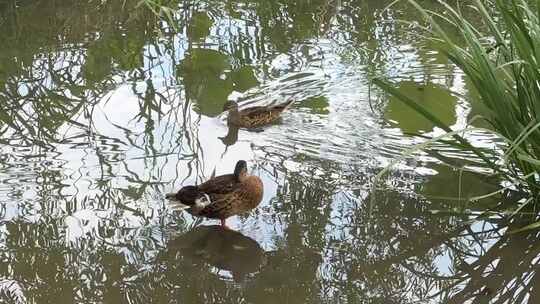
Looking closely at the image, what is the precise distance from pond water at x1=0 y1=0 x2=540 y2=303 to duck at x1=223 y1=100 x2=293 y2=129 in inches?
2.8

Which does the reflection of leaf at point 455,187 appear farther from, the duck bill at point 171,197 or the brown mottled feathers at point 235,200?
the duck bill at point 171,197

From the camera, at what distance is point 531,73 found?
4.30 metres

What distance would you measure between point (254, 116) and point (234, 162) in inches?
23.8

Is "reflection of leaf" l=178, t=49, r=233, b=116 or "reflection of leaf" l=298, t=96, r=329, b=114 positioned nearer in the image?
"reflection of leaf" l=298, t=96, r=329, b=114

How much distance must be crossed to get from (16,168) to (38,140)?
442 mm

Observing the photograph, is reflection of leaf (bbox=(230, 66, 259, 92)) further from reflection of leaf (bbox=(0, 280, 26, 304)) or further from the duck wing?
reflection of leaf (bbox=(0, 280, 26, 304))

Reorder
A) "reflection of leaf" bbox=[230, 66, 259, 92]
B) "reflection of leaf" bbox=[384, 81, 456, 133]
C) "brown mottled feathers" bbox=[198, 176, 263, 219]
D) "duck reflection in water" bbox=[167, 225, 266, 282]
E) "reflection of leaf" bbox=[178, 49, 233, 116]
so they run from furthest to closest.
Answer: "reflection of leaf" bbox=[230, 66, 259, 92] < "reflection of leaf" bbox=[178, 49, 233, 116] < "reflection of leaf" bbox=[384, 81, 456, 133] < "brown mottled feathers" bbox=[198, 176, 263, 219] < "duck reflection in water" bbox=[167, 225, 266, 282]

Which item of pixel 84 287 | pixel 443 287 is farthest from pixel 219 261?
pixel 443 287

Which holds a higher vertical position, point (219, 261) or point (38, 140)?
point (38, 140)

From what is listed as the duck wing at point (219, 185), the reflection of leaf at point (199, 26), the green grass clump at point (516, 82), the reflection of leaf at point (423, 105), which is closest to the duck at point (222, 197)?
the duck wing at point (219, 185)

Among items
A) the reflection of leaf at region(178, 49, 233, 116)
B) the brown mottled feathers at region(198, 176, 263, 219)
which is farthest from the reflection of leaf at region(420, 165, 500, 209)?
the reflection of leaf at region(178, 49, 233, 116)

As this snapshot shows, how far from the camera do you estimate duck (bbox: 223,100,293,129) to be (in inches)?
234

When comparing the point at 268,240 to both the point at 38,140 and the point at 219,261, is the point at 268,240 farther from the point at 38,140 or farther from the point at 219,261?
the point at 38,140

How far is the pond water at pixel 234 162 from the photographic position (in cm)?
420
